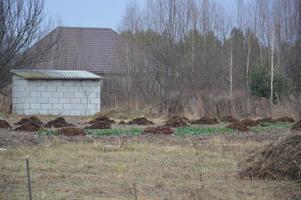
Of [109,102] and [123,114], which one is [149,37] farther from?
[123,114]

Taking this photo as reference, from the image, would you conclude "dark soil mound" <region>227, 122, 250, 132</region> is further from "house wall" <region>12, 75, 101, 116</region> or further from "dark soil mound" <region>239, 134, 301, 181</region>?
"house wall" <region>12, 75, 101, 116</region>

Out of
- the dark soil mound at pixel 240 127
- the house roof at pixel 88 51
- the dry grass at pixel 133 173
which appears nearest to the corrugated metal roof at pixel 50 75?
the house roof at pixel 88 51

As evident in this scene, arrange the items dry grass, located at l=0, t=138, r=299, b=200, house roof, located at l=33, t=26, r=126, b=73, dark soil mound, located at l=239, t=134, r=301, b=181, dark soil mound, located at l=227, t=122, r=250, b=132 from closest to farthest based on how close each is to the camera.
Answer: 1. dry grass, located at l=0, t=138, r=299, b=200
2. dark soil mound, located at l=239, t=134, r=301, b=181
3. dark soil mound, located at l=227, t=122, r=250, b=132
4. house roof, located at l=33, t=26, r=126, b=73

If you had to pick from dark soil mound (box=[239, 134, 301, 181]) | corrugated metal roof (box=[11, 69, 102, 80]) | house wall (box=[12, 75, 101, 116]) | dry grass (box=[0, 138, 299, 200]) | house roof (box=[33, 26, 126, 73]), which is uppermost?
house roof (box=[33, 26, 126, 73])

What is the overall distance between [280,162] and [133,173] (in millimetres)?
2706

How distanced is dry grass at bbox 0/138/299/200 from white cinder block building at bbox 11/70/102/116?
68.1ft

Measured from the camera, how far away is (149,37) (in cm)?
4784

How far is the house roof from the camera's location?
161ft

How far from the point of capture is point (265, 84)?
38625 mm

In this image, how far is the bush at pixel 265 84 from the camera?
127 feet

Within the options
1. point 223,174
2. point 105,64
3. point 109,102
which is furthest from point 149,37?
point 223,174

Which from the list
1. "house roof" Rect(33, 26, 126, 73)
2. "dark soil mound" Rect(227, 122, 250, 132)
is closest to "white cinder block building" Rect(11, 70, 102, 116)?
"house roof" Rect(33, 26, 126, 73)

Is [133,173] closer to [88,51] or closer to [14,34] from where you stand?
[14,34]

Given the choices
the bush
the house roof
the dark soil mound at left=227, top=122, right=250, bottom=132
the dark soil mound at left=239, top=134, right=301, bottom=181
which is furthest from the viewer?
the house roof
